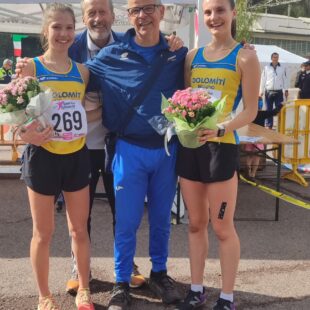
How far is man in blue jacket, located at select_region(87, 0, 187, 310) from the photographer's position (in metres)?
3.09

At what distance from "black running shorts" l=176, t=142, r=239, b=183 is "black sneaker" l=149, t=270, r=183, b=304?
0.90m

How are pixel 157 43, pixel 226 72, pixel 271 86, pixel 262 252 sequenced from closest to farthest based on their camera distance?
pixel 226 72 → pixel 157 43 → pixel 262 252 → pixel 271 86

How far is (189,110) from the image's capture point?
268 cm

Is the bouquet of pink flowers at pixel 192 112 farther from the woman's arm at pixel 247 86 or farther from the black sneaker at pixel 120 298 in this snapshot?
the black sneaker at pixel 120 298

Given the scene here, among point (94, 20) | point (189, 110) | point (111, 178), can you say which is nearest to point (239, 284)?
point (111, 178)

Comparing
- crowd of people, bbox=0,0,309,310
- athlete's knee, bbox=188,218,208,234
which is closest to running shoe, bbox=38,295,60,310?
crowd of people, bbox=0,0,309,310

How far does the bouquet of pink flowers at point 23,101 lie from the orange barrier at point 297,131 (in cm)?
546

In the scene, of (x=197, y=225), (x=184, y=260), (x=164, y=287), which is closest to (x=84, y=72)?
(x=197, y=225)

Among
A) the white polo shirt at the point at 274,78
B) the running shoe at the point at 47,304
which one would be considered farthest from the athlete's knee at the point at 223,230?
the white polo shirt at the point at 274,78

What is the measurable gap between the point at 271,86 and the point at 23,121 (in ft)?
42.5

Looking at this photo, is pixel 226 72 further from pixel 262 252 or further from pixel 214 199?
pixel 262 252

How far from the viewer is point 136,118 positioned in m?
3.14

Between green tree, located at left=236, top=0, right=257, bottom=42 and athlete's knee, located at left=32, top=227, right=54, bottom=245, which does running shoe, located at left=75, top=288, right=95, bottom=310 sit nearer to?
athlete's knee, located at left=32, top=227, right=54, bottom=245

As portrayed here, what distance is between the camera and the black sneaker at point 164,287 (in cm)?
338
